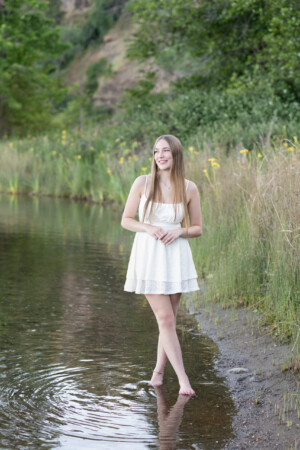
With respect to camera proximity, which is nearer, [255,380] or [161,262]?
[161,262]

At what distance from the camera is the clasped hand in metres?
5.20

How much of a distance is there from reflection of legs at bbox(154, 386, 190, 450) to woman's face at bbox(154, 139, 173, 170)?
159 centimetres

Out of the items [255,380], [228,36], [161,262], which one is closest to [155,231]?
[161,262]

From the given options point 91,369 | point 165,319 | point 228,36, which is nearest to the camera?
point 165,319

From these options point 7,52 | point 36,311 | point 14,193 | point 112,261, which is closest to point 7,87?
point 7,52

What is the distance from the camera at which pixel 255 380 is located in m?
5.65

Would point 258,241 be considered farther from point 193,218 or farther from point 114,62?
point 114,62

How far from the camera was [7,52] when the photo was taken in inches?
1551

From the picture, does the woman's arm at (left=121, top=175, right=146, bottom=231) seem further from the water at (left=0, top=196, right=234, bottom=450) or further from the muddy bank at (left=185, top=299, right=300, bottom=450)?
the muddy bank at (left=185, top=299, right=300, bottom=450)

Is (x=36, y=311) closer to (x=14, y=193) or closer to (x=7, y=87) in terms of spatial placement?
(x=14, y=193)

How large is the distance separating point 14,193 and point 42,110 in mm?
15215

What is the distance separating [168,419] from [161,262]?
3.41 feet

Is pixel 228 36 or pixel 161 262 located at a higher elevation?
pixel 228 36

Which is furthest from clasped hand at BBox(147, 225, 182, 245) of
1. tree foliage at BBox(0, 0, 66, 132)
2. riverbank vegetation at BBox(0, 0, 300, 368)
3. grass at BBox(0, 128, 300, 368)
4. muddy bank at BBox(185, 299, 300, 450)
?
tree foliage at BBox(0, 0, 66, 132)
